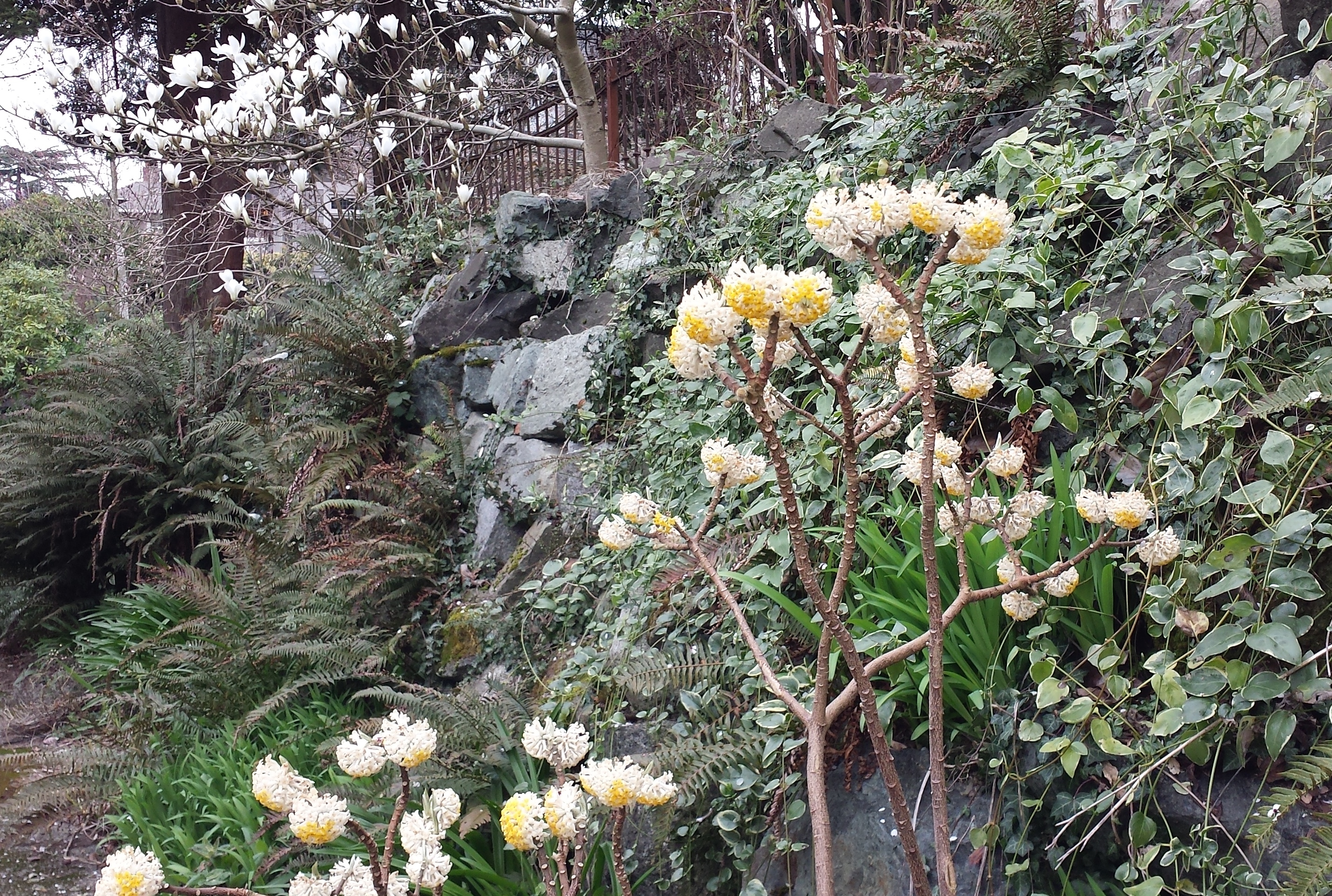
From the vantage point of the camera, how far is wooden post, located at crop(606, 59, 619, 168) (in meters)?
5.88

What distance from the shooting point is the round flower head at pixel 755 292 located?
3.07ft

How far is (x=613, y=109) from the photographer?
6.08 metres

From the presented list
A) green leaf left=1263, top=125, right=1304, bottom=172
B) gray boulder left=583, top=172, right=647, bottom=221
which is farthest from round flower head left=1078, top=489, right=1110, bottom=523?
gray boulder left=583, top=172, right=647, bottom=221

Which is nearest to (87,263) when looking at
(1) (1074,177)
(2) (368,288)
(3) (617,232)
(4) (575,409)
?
(2) (368,288)

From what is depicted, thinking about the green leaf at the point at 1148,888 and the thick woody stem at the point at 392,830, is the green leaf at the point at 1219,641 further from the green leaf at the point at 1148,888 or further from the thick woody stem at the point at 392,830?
the thick woody stem at the point at 392,830

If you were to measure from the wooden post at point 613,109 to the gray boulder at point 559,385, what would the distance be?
232cm

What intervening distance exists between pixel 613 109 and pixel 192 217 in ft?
11.7

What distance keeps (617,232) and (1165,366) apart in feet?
10.3

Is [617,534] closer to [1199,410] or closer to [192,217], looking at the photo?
[1199,410]

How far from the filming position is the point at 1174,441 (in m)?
1.66

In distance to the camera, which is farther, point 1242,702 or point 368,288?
point 368,288

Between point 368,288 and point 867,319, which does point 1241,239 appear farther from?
point 368,288

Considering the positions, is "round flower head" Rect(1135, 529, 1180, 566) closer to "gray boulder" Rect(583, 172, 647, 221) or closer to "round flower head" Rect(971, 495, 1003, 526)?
"round flower head" Rect(971, 495, 1003, 526)

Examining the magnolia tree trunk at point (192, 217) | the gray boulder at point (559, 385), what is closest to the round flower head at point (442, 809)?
the gray boulder at point (559, 385)
